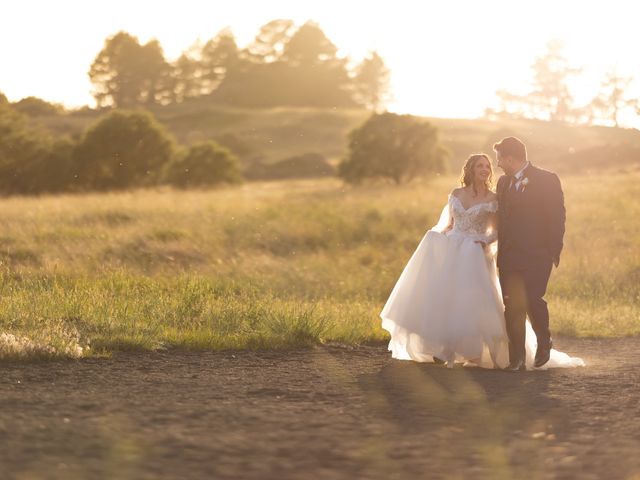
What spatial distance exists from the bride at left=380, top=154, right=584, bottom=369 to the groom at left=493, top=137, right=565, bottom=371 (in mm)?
170

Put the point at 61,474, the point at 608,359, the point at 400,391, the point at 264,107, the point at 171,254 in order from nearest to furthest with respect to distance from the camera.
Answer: the point at 61,474, the point at 400,391, the point at 608,359, the point at 171,254, the point at 264,107

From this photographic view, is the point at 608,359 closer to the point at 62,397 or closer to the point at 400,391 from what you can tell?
the point at 400,391

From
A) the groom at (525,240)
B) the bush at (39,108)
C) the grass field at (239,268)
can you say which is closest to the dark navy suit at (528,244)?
the groom at (525,240)

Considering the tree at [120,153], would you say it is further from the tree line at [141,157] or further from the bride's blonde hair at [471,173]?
the bride's blonde hair at [471,173]

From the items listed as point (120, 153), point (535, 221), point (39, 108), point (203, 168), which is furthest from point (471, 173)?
point (39, 108)

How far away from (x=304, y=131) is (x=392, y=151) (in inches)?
1524

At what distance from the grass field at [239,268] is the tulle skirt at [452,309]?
5.17 feet

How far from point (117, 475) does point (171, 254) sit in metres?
15.9

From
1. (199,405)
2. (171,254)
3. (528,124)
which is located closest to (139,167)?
(171,254)

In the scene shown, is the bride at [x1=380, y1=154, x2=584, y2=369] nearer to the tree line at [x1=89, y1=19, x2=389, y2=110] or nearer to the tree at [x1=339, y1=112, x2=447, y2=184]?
the tree at [x1=339, y1=112, x2=447, y2=184]

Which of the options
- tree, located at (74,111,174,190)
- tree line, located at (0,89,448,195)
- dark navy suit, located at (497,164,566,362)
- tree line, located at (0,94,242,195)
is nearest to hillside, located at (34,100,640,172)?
tree line, located at (0,89,448,195)

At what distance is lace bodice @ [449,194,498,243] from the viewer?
937 cm

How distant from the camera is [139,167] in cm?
4750

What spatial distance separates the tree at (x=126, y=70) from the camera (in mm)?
100562
